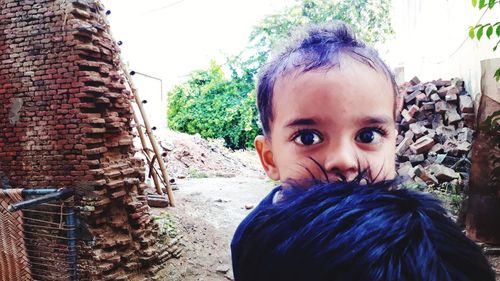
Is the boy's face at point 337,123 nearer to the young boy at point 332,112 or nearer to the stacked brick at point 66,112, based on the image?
the young boy at point 332,112

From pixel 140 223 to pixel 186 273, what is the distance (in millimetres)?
1136

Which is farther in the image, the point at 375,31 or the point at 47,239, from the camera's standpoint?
the point at 375,31

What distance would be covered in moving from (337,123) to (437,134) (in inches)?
309

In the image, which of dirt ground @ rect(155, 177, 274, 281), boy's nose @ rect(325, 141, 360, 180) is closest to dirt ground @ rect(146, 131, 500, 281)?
dirt ground @ rect(155, 177, 274, 281)

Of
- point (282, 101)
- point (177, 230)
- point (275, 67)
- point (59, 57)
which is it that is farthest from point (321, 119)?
point (177, 230)

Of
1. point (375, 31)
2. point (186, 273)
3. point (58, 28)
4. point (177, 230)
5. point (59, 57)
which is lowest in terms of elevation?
point (186, 273)

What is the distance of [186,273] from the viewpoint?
5469 millimetres

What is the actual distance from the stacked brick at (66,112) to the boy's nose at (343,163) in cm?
403

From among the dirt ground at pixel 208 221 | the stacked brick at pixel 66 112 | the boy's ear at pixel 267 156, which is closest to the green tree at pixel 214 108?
the dirt ground at pixel 208 221

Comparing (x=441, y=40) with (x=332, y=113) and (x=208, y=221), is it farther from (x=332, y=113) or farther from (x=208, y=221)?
(x=332, y=113)

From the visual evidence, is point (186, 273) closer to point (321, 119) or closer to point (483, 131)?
point (483, 131)

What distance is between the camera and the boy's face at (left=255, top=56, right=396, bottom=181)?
2.76 ft

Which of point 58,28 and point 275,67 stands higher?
point 58,28

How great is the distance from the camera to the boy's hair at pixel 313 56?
37.8 inches
